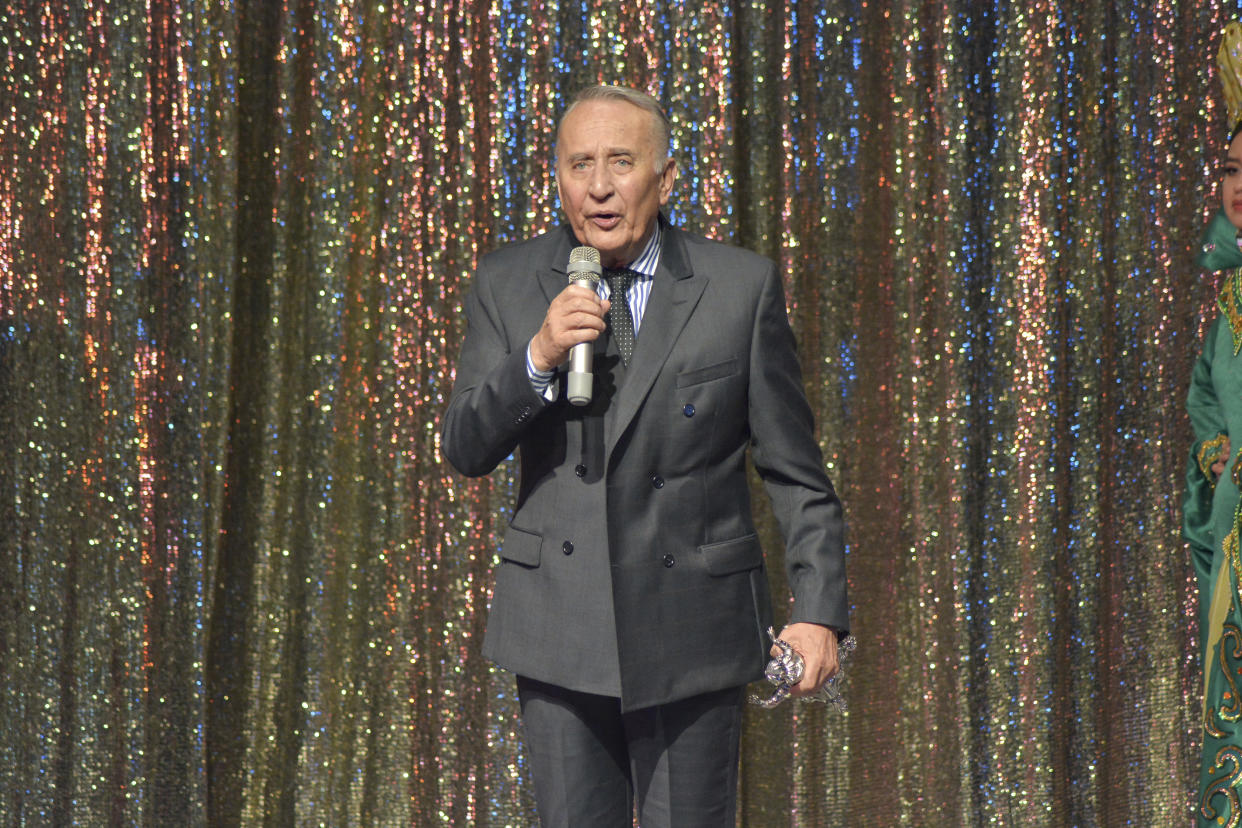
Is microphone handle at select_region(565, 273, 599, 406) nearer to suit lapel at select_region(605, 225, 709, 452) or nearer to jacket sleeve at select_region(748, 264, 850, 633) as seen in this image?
suit lapel at select_region(605, 225, 709, 452)

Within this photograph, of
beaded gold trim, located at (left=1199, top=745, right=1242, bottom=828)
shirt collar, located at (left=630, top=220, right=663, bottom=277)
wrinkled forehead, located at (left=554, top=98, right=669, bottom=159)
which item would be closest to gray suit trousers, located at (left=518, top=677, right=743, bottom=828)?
shirt collar, located at (left=630, top=220, right=663, bottom=277)

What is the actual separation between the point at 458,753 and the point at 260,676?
491 millimetres

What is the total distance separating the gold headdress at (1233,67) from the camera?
2359 mm

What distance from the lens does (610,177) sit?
165 cm

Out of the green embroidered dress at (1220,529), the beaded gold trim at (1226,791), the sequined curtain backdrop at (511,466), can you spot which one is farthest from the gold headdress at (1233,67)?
the beaded gold trim at (1226,791)

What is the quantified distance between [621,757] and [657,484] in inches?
13.9

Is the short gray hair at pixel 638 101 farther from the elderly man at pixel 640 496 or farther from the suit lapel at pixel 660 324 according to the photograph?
the suit lapel at pixel 660 324

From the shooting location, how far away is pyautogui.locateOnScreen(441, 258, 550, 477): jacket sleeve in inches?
60.0

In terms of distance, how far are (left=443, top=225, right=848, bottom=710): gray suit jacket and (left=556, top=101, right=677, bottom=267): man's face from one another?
0.05 meters

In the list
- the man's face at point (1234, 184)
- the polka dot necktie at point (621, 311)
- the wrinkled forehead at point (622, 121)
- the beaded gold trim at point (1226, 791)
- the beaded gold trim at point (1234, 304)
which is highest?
the man's face at point (1234, 184)

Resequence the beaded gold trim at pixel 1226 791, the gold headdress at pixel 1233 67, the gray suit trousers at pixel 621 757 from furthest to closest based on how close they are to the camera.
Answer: the gold headdress at pixel 1233 67 < the beaded gold trim at pixel 1226 791 < the gray suit trousers at pixel 621 757

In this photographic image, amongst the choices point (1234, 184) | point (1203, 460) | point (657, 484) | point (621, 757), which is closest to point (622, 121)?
point (657, 484)

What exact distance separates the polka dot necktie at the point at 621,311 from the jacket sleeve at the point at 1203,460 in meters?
1.28

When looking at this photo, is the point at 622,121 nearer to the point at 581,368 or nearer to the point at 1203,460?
the point at 581,368
